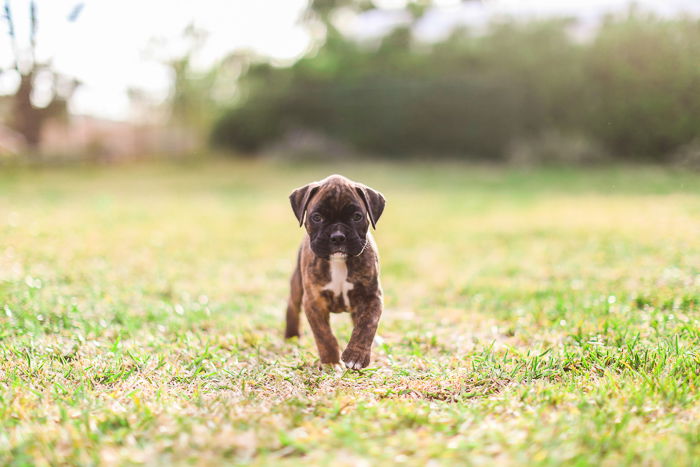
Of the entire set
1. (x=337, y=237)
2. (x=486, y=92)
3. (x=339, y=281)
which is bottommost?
(x=339, y=281)

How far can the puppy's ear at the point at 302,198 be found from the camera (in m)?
3.77

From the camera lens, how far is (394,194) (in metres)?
16.0

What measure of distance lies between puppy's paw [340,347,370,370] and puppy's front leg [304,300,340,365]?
128mm

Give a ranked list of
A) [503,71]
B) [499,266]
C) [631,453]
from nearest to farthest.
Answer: [631,453]
[499,266]
[503,71]

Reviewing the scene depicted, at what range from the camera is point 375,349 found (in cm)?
445

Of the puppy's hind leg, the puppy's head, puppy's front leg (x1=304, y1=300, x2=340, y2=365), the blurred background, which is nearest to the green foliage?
A: the blurred background

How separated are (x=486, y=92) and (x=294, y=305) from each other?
18.5 metres

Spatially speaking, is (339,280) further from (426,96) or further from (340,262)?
(426,96)

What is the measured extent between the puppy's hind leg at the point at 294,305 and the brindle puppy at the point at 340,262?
0.33 m

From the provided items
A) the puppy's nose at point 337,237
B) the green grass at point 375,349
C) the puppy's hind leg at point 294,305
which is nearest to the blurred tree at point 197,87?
the green grass at point 375,349

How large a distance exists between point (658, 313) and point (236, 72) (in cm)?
2451

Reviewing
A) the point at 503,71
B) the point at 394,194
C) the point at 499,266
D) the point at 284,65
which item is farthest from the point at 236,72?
the point at 499,266

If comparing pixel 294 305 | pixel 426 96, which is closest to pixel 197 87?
pixel 426 96

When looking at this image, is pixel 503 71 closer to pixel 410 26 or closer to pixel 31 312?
pixel 410 26
